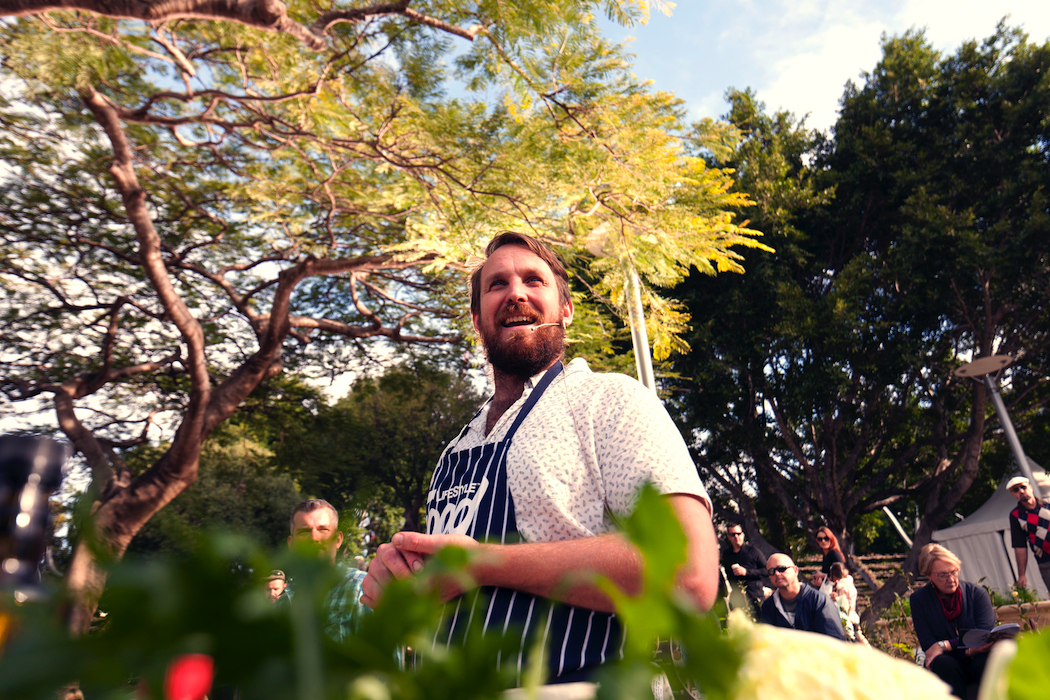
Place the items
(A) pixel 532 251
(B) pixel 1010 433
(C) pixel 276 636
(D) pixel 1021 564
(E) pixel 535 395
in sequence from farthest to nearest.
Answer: (B) pixel 1010 433
(D) pixel 1021 564
(A) pixel 532 251
(E) pixel 535 395
(C) pixel 276 636

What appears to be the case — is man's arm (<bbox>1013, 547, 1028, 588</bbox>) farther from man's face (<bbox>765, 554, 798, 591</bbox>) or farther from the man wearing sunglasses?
man's face (<bbox>765, 554, 798, 591</bbox>)

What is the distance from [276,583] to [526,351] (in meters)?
1.30

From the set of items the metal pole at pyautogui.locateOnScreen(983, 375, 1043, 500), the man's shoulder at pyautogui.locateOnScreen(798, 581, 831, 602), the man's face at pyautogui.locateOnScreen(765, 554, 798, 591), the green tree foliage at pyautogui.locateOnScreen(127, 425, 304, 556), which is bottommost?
the man's shoulder at pyautogui.locateOnScreen(798, 581, 831, 602)

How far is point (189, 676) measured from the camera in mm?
276

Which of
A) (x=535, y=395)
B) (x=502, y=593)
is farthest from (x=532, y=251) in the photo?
(x=502, y=593)

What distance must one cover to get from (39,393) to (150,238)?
3605 millimetres

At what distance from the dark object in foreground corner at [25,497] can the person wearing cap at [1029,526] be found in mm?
8346

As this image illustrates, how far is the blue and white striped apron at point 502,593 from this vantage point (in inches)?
42.4

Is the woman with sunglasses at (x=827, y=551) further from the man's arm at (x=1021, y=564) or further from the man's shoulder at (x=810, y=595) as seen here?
the man's shoulder at (x=810, y=595)

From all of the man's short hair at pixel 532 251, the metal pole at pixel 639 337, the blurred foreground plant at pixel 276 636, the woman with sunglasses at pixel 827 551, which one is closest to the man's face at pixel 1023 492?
the woman with sunglasses at pixel 827 551

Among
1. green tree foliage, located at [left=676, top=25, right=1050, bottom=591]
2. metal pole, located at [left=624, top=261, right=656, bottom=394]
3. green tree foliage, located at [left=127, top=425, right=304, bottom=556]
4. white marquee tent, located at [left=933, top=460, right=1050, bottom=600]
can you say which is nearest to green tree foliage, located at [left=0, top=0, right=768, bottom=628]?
metal pole, located at [left=624, top=261, right=656, bottom=394]

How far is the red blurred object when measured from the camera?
0.27m

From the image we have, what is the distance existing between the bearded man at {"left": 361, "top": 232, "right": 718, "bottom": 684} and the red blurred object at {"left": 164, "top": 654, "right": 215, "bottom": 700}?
0.46m

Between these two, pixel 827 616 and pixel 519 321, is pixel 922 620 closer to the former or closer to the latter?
pixel 827 616
